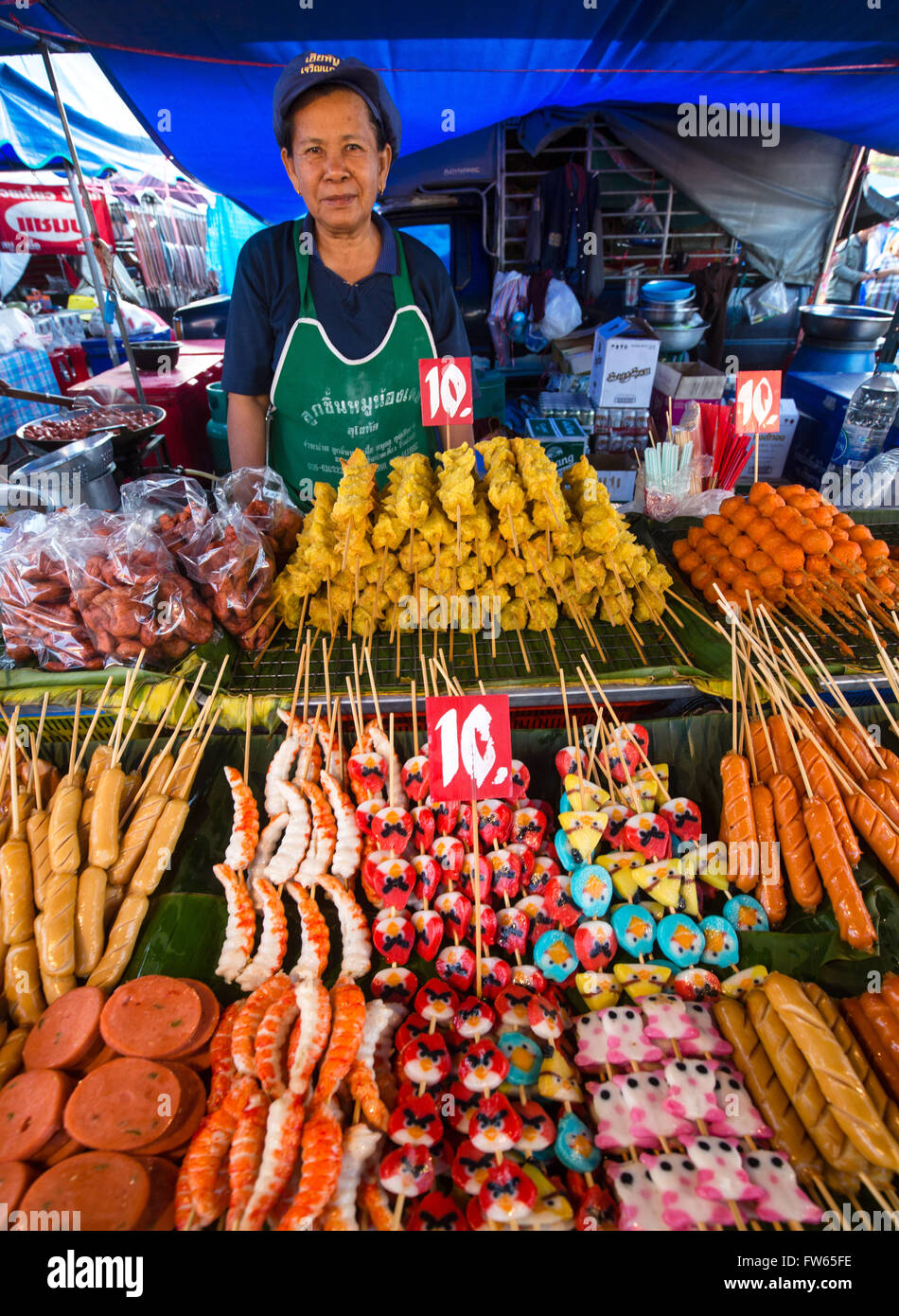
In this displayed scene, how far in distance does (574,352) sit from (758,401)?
5.35 metres

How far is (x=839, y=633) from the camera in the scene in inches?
100

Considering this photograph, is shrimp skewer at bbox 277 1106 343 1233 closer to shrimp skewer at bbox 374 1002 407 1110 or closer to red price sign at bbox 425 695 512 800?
shrimp skewer at bbox 374 1002 407 1110

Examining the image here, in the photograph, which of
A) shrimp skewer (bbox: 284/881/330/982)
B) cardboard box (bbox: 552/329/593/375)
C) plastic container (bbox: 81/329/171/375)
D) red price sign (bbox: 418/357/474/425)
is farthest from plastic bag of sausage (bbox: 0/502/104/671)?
plastic container (bbox: 81/329/171/375)

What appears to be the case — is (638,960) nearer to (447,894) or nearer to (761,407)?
(447,894)

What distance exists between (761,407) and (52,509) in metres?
3.40

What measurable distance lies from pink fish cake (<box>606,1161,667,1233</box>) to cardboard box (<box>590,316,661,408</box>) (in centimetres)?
635

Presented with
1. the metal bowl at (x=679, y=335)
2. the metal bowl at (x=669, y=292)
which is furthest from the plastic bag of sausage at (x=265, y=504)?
the metal bowl at (x=669, y=292)

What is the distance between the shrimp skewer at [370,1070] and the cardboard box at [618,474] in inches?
183

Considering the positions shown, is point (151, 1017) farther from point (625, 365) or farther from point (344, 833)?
point (625, 365)

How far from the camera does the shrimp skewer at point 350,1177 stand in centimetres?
127

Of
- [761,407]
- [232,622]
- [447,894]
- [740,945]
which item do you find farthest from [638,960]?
[761,407]

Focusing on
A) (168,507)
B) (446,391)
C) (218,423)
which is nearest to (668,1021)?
(446,391)

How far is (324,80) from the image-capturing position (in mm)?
2359

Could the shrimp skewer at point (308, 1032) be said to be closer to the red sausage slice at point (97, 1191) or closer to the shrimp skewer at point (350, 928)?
the shrimp skewer at point (350, 928)
